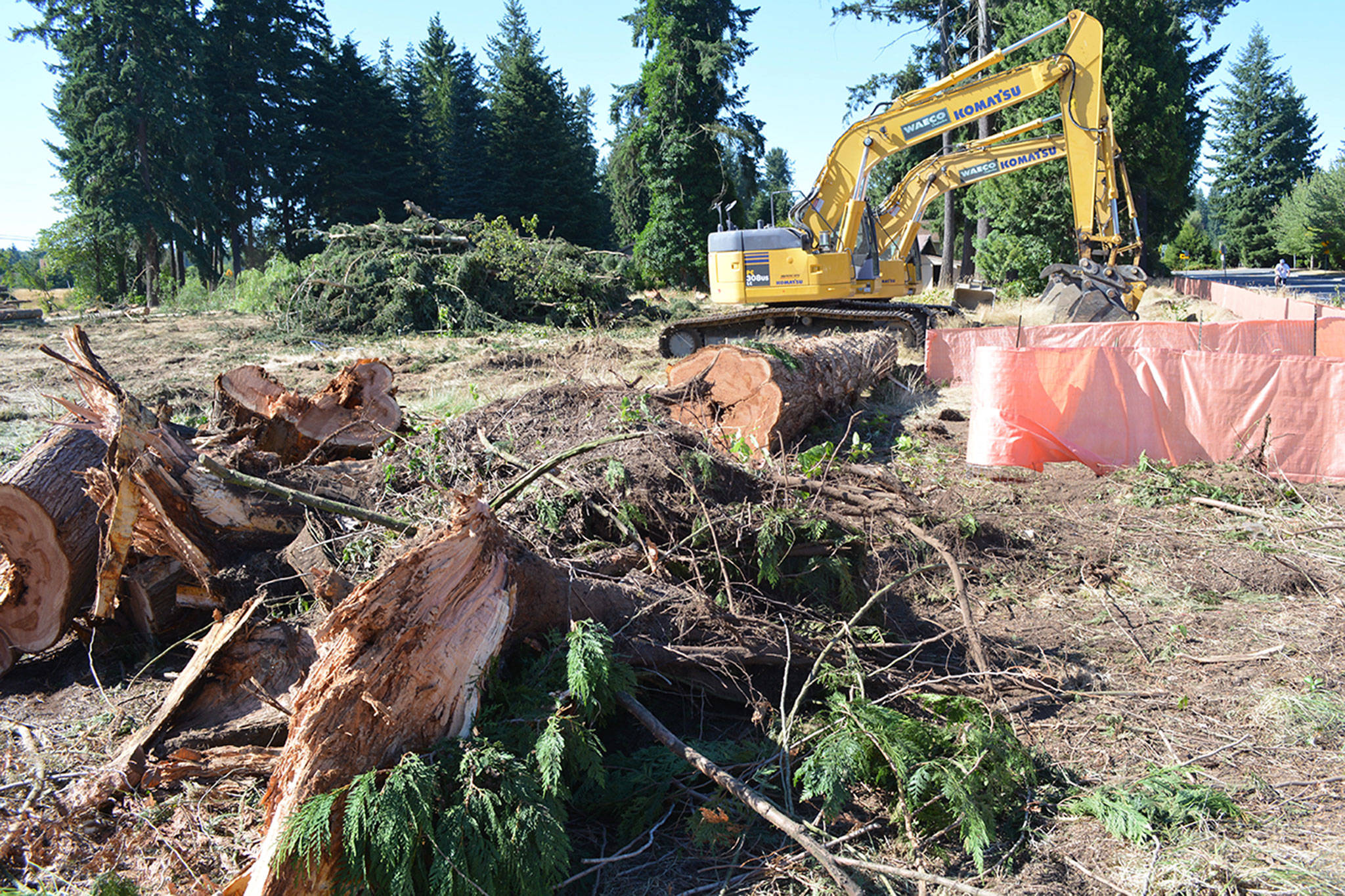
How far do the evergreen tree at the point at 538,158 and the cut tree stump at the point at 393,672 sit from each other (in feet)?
131

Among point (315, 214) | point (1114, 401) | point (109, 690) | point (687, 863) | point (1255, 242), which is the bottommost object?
point (687, 863)

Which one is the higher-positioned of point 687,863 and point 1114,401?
point 1114,401

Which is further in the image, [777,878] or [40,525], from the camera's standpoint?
[40,525]

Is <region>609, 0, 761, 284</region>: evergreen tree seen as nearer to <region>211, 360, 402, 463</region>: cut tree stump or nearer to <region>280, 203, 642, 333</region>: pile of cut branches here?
<region>280, 203, 642, 333</region>: pile of cut branches

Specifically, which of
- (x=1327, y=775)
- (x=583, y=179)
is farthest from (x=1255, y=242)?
(x=1327, y=775)

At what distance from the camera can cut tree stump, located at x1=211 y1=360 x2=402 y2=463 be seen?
5.50 meters

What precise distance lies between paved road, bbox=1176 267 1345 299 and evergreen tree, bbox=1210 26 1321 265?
11.8 feet

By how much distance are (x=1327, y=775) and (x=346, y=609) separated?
11.6ft

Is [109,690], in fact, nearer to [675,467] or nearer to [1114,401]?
[675,467]

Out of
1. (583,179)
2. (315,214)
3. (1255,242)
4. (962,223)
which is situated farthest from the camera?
(1255,242)

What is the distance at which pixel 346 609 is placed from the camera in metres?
2.47

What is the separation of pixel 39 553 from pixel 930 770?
4.21 meters

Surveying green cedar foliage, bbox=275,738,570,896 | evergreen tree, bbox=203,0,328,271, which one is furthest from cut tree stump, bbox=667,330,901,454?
evergreen tree, bbox=203,0,328,271

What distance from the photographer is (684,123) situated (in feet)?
113
